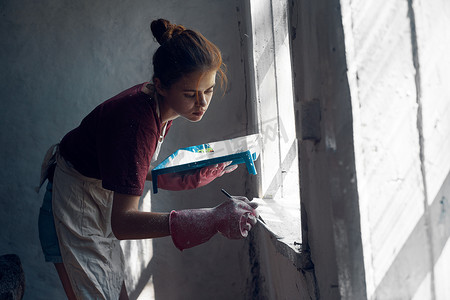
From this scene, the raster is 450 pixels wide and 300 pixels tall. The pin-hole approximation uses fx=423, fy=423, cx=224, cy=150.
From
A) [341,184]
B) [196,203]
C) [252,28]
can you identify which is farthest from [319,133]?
[196,203]

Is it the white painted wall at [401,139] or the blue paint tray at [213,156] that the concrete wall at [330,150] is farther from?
the blue paint tray at [213,156]

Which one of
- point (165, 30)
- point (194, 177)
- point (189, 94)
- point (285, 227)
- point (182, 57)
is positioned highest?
point (165, 30)

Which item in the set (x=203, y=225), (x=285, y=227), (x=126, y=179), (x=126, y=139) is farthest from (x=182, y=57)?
(x=285, y=227)

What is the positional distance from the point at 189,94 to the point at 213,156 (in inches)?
14.7

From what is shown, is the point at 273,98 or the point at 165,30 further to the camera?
the point at 273,98

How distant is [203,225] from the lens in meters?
1.21

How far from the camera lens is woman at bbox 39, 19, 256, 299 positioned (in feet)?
4.00

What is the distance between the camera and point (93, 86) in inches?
96.9

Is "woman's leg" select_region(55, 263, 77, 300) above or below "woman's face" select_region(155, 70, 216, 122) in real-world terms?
below

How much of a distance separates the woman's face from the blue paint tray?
0.63ft

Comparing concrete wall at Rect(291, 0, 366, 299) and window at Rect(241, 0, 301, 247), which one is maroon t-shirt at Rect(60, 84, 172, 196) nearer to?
concrete wall at Rect(291, 0, 366, 299)

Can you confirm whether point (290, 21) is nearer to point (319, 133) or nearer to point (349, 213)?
point (319, 133)

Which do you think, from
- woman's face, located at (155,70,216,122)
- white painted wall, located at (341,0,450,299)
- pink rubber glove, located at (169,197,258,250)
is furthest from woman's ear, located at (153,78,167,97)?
white painted wall, located at (341,0,450,299)

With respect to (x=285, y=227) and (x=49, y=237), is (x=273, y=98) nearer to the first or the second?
(x=285, y=227)
